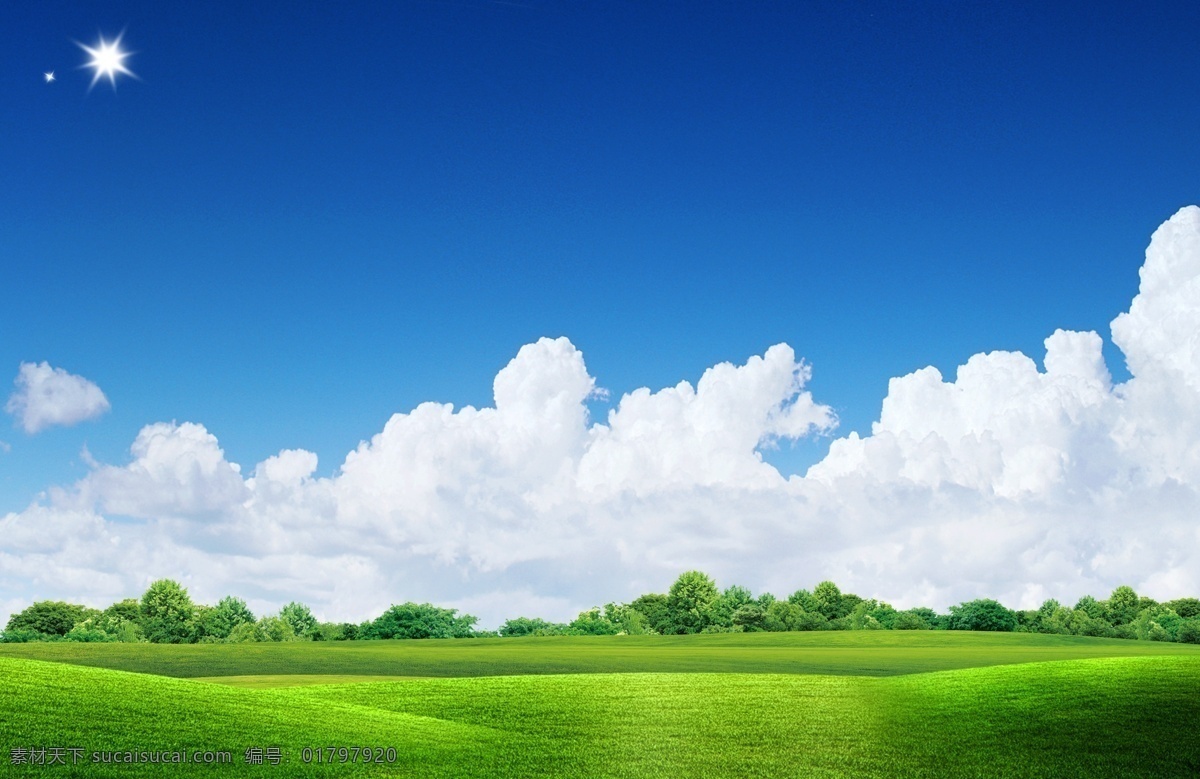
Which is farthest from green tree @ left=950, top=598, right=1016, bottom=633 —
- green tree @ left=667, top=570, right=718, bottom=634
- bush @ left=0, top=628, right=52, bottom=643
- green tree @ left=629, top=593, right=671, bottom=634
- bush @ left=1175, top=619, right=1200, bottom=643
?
bush @ left=0, top=628, right=52, bottom=643

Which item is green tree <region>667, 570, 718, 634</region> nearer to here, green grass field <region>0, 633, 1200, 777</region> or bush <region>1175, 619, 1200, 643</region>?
bush <region>1175, 619, 1200, 643</region>

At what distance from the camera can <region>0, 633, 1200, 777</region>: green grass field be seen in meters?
21.5

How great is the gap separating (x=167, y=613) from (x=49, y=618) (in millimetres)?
18928

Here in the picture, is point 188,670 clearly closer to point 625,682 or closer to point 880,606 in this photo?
point 625,682

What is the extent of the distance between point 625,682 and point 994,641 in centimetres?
5733

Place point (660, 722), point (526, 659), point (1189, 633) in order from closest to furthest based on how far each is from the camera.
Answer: point (660, 722) → point (526, 659) → point (1189, 633)

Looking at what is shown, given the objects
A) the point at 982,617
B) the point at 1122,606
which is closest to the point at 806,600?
the point at 982,617

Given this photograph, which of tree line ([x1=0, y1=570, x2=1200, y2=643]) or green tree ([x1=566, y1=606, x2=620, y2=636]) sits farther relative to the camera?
green tree ([x1=566, y1=606, x2=620, y2=636])

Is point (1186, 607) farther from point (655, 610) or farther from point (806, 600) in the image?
point (655, 610)

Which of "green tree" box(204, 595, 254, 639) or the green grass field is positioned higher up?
"green tree" box(204, 595, 254, 639)

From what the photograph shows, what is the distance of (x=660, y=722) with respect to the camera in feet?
88.6

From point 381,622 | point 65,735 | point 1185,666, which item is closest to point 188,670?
point 65,735

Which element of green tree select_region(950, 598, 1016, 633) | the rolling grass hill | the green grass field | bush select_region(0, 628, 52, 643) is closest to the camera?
the green grass field

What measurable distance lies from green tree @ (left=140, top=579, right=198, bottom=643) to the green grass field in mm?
86802
